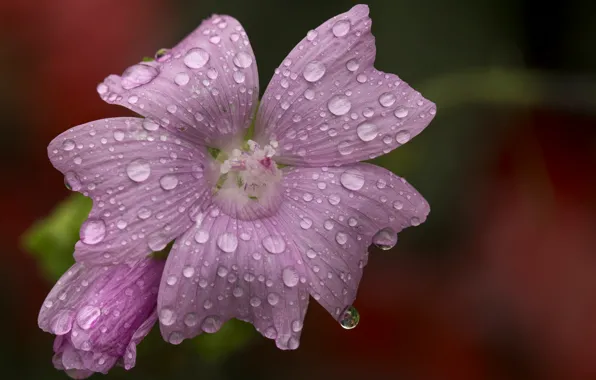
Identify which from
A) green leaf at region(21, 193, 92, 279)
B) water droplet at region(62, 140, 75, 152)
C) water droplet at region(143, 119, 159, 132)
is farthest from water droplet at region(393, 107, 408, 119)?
green leaf at region(21, 193, 92, 279)

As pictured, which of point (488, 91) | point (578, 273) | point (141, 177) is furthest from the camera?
point (578, 273)

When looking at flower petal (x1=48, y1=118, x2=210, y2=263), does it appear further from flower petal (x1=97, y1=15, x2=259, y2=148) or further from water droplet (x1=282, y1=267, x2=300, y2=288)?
water droplet (x1=282, y1=267, x2=300, y2=288)

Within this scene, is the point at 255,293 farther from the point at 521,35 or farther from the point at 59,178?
the point at 521,35

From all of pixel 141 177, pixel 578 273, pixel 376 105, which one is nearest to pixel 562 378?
pixel 578 273

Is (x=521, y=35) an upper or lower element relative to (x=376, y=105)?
upper

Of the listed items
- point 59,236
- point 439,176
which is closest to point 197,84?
point 59,236

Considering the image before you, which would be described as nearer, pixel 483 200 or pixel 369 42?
pixel 369 42
